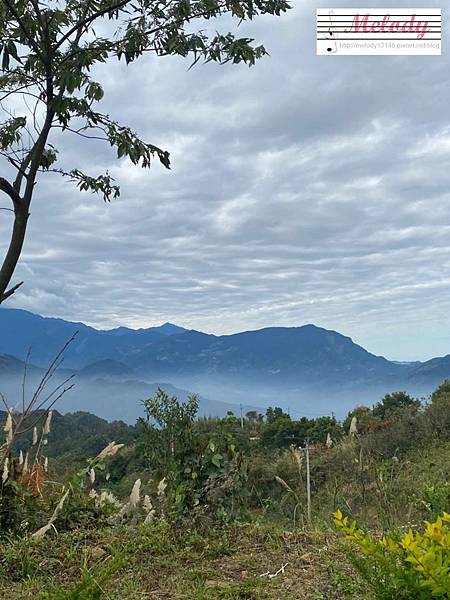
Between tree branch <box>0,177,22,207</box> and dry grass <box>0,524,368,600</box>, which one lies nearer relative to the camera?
dry grass <box>0,524,368,600</box>

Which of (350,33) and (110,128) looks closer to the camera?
(110,128)

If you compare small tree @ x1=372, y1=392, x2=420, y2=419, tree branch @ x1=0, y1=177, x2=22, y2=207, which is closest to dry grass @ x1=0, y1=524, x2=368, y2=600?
tree branch @ x1=0, y1=177, x2=22, y2=207

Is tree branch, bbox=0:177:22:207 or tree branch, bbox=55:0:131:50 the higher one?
tree branch, bbox=55:0:131:50

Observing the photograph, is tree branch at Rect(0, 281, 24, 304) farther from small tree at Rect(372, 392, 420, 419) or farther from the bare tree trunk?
small tree at Rect(372, 392, 420, 419)

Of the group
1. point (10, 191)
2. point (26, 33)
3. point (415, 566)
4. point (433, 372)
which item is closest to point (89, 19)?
point (26, 33)

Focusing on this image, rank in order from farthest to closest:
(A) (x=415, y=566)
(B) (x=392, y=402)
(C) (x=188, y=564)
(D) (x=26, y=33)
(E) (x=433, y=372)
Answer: (E) (x=433, y=372)
(B) (x=392, y=402)
(C) (x=188, y=564)
(D) (x=26, y=33)
(A) (x=415, y=566)

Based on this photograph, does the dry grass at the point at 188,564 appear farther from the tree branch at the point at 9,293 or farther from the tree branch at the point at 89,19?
the tree branch at the point at 89,19

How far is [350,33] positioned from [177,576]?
333cm

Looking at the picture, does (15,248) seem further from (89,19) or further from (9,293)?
(89,19)

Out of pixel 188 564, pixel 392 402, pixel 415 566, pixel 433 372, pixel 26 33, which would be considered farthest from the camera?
pixel 433 372

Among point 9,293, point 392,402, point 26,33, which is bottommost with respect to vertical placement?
point 392,402

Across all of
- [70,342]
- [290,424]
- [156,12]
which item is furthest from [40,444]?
[290,424]

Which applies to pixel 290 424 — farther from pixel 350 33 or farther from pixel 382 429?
pixel 350 33

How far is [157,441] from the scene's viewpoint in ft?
13.2
